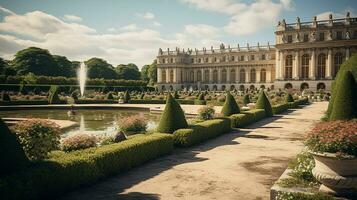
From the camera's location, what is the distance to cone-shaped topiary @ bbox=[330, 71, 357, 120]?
8570mm

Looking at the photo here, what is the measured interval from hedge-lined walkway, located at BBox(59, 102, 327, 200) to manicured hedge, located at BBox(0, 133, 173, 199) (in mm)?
276

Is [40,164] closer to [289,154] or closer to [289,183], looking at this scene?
[289,183]

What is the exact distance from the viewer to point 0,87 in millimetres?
50219

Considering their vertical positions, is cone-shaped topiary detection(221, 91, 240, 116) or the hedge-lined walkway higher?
cone-shaped topiary detection(221, 91, 240, 116)

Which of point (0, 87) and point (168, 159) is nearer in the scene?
point (168, 159)

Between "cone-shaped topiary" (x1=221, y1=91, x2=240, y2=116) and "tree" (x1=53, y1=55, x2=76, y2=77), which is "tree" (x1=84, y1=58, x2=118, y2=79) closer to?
"tree" (x1=53, y1=55, x2=76, y2=77)

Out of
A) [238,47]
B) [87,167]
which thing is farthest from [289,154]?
[238,47]

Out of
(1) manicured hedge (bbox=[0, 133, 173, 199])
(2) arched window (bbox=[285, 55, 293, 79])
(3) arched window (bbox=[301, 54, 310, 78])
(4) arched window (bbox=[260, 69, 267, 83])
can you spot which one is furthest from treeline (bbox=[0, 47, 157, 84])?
(1) manicured hedge (bbox=[0, 133, 173, 199])

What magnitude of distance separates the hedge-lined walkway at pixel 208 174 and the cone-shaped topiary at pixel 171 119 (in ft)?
4.09

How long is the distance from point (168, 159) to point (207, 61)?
83714 millimetres

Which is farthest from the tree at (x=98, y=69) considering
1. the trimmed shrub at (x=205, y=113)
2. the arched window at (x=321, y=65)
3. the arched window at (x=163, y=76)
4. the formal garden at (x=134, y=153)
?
the formal garden at (x=134, y=153)

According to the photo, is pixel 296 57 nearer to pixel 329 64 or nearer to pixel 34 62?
pixel 329 64

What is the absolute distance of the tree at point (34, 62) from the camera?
77.0 meters

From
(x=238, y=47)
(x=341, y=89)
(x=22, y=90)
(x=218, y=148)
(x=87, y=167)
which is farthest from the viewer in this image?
(x=238, y=47)
